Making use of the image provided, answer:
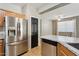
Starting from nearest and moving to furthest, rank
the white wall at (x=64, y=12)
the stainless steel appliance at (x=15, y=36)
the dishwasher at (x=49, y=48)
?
the dishwasher at (x=49, y=48) < the white wall at (x=64, y=12) < the stainless steel appliance at (x=15, y=36)

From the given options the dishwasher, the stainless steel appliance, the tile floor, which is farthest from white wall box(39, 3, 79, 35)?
the stainless steel appliance

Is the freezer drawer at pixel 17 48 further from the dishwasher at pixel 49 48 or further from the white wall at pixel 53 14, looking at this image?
the white wall at pixel 53 14

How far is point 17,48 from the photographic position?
3537 mm

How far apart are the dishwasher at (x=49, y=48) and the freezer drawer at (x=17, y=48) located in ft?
2.43

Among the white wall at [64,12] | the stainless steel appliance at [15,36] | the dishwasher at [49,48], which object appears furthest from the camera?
the stainless steel appliance at [15,36]

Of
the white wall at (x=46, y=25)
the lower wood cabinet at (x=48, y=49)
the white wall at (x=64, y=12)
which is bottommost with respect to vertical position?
the lower wood cabinet at (x=48, y=49)

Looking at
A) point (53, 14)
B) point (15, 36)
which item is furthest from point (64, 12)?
point (15, 36)

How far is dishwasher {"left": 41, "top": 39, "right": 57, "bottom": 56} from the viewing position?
105 inches

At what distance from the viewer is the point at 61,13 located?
3.23 m

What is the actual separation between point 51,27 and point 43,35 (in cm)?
37

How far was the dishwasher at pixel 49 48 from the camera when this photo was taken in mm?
2671

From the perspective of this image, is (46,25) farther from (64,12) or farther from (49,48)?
(64,12)

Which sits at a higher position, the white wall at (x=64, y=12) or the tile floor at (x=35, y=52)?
the white wall at (x=64, y=12)

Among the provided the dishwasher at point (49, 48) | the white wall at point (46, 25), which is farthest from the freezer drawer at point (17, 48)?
the white wall at point (46, 25)
